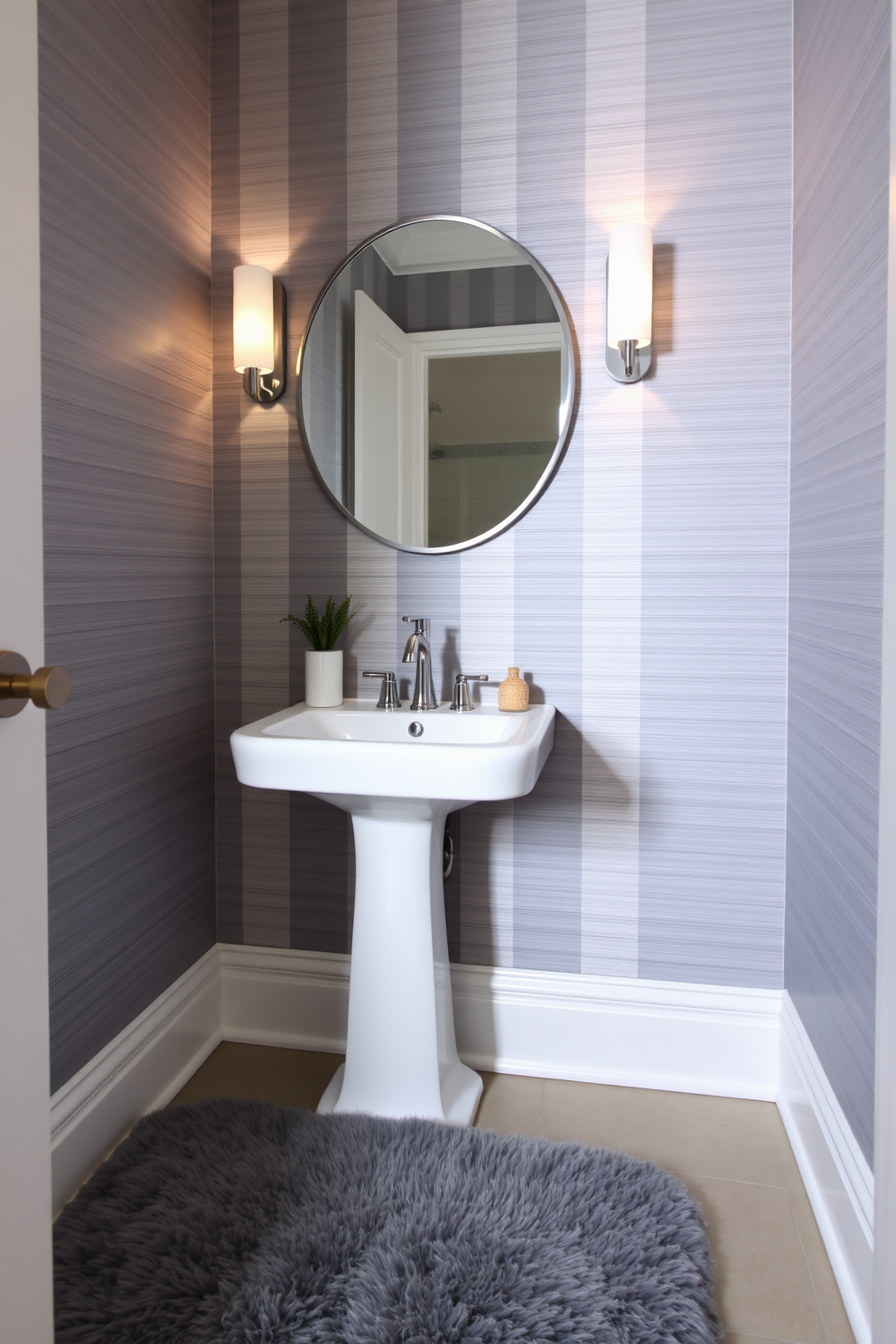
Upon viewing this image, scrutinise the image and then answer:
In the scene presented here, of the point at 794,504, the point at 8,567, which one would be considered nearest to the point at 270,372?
the point at 794,504

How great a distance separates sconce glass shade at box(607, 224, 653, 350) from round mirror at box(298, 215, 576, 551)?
0.14 meters

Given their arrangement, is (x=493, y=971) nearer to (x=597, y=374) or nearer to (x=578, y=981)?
(x=578, y=981)

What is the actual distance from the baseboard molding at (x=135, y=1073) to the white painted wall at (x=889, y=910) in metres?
1.12

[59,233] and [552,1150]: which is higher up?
[59,233]

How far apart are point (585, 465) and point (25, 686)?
4.60 ft

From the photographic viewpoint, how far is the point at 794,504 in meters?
1.74

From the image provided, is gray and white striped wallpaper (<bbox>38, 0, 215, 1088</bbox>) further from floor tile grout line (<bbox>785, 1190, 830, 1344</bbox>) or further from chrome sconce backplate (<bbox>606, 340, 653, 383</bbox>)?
floor tile grout line (<bbox>785, 1190, 830, 1344</bbox>)

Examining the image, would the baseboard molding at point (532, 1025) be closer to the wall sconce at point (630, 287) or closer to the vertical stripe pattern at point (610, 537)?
the vertical stripe pattern at point (610, 537)

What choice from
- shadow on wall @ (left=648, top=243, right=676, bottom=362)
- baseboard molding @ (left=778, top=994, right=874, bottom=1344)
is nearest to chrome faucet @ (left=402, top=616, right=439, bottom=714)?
shadow on wall @ (left=648, top=243, right=676, bottom=362)

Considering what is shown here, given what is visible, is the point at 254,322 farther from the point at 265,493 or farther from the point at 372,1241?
the point at 372,1241

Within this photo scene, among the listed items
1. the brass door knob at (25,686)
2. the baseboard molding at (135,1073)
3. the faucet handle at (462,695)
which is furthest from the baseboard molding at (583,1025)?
the brass door knob at (25,686)

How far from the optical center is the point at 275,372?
6.51 feet

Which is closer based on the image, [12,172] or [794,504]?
Answer: [12,172]

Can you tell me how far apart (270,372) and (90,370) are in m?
0.51
